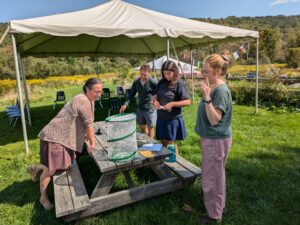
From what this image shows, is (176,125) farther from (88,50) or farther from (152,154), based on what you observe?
(88,50)

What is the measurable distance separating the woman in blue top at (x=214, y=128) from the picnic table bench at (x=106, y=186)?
20.4 inches

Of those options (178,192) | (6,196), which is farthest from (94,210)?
(6,196)

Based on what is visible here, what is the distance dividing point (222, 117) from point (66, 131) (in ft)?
5.66

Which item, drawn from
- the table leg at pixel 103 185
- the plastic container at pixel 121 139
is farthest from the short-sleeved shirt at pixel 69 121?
the table leg at pixel 103 185

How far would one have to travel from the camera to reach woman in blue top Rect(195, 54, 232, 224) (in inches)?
89.0

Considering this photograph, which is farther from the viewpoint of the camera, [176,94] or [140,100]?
[140,100]

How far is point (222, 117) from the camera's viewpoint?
7.75 ft

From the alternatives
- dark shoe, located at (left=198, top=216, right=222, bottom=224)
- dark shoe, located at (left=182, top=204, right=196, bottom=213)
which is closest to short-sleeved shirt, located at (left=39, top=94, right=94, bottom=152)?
dark shoe, located at (left=182, top=204, right=196, bottom=213)

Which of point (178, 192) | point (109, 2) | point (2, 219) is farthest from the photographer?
point (109, 2)

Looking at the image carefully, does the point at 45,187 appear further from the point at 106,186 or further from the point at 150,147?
the point at 150,147

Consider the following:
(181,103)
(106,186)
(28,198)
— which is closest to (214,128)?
(181,103)

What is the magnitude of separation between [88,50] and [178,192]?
9.49m

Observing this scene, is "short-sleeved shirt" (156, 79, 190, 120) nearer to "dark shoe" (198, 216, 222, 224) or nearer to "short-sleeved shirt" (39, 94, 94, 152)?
"short-sleeved shirt" (39, 94, 94, 152)

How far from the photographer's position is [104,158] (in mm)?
2848
